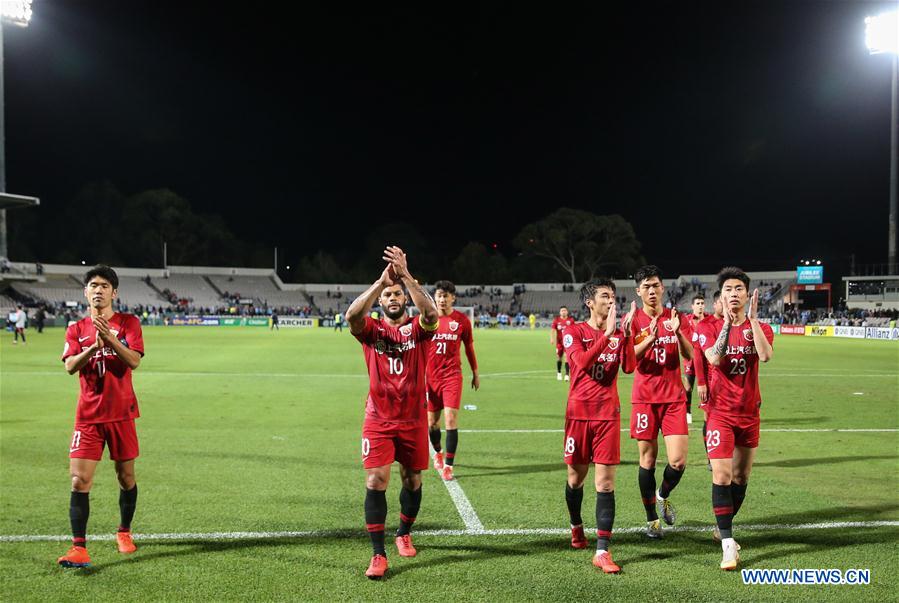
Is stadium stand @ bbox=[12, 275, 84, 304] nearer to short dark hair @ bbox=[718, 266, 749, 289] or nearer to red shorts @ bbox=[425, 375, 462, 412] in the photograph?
red shorts @ bbox=[425, 375, 462, 412]

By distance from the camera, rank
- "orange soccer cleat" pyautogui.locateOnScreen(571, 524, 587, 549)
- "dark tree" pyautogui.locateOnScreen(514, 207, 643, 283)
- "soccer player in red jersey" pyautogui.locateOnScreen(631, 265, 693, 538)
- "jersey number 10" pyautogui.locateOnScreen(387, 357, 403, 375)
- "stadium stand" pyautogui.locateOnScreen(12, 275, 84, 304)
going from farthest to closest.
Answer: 1. "dark tree" pyautogui.locateOnScreen(514, 207, 643, 283)
2. "stadium stand" pyautogui.locateOnScreen(12, 275, 84, 304)
3. "soccer player in red jersey" pyautogui.locateOnScreen(631, 265, 693, 538)
4. "orange soccer cleat" pyautogui.locateOnScreen(571, 524, 587, 549)
5. "jersey number 10" pyautogui.locateOnScreen(387, 357, 403, 375)

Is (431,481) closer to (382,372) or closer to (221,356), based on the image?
(382,372)

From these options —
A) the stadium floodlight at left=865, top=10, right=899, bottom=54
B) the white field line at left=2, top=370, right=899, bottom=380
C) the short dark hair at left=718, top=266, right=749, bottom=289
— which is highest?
the stadium floodlight at left=865, top=10, right=899, bottom=54

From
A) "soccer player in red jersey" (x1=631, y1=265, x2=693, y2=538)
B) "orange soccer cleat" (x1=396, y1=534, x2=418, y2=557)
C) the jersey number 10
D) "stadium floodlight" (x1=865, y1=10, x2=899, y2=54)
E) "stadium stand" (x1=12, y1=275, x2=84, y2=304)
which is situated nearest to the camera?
the jersey number 10

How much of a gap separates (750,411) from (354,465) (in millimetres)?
5127

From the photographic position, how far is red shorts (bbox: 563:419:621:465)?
5.34 metres

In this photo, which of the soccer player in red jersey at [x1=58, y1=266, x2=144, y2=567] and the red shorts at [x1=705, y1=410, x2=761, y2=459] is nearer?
the soccer player in red jersey at [x1=58, y1=266, x2=144, y2=567]

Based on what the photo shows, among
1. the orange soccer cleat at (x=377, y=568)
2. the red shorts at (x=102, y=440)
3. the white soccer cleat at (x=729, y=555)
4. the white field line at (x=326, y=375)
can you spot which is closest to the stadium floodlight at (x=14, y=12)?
the white field line at (x=326, y=375)

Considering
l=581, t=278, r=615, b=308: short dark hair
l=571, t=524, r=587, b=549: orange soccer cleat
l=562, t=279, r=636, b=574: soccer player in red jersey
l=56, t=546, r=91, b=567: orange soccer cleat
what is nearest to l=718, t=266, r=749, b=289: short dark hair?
l=562, t=279, r=636, b=574: soccer player in red jersey

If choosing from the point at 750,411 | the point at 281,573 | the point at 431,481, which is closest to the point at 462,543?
the point at 281,573

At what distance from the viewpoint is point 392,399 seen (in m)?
5.39

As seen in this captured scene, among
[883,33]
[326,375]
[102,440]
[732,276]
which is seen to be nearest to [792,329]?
[883,33]

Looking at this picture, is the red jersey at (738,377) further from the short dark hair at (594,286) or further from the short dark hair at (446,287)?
the short dark hair at (446,287)

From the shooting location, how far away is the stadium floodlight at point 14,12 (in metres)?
39.8
